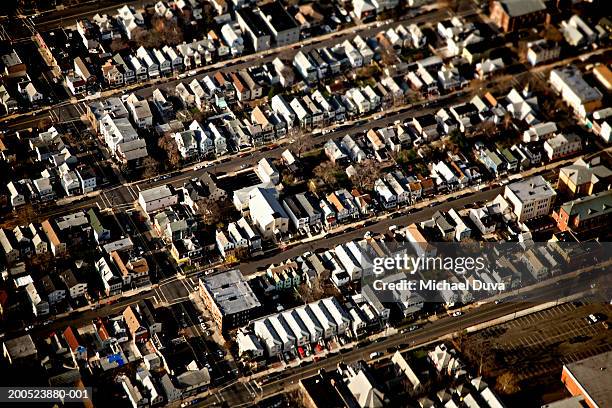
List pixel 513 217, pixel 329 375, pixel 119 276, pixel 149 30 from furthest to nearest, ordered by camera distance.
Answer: pixel 149 30 < pixel 513 217 < pixel 119 276 < pixel 329 375

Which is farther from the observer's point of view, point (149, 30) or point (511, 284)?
point (149, 30)

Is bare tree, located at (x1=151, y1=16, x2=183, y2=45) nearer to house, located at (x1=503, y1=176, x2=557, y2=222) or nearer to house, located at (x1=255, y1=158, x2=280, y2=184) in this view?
house, located at (x1=255, y1=158, x2=280, y2=184)

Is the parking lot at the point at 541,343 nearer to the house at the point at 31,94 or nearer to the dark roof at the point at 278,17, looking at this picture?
the dark roof at the point at 278,17

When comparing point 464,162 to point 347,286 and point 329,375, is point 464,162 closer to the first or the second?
point 347,286

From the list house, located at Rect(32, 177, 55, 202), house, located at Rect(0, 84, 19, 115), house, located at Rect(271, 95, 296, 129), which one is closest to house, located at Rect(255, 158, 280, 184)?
house, located at Rect(271, 95, 296, 129)

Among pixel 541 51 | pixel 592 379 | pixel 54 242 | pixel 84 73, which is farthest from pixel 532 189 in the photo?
pixel 84 73

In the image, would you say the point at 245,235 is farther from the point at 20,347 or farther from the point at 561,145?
the point at 561,145

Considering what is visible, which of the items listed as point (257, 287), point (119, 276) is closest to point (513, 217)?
point (257, 287)

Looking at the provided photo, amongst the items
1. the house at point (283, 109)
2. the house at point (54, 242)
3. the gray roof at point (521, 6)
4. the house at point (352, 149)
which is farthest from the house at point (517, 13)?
the house at point (54, 242)
